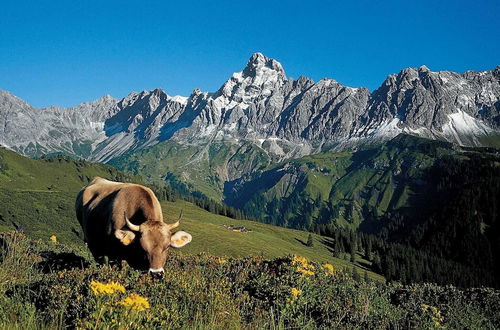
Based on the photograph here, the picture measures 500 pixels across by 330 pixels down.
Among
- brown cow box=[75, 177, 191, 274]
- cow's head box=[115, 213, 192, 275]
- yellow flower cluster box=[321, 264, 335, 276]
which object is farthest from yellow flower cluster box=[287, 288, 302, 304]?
yellow flower cluster box=[321, 264, 335, 276]

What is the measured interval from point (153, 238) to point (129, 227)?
99 cm

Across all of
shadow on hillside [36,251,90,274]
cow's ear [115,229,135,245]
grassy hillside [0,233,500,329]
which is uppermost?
cow's ear [115,229,135,245]

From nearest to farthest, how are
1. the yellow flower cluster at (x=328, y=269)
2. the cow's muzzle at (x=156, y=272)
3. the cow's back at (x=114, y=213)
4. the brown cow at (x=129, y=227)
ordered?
the cow's muzzle at (x=156, y=272)
the brown cow at (x=129, y=227)
the cow's back at (x=114, y=213)
the yellow flower cluster at (x=328, y=269)

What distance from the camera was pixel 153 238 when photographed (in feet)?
38.8

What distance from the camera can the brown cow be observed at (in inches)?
464

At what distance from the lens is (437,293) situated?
776 inches

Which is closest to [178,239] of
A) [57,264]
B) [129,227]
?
[129,227]

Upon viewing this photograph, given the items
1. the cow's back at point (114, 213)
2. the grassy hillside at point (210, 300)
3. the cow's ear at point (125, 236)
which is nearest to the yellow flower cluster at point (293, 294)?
the grassy hillside at point (210, 300)

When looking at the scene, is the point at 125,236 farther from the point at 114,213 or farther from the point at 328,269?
the point at 328,269

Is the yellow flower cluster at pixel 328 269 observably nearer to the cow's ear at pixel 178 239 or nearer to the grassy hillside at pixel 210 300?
the grassy hillside at pixel 210 300

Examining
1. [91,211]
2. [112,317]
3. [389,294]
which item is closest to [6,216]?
[91,211]

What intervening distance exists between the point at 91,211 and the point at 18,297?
1037cm

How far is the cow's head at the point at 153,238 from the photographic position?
1148 cm

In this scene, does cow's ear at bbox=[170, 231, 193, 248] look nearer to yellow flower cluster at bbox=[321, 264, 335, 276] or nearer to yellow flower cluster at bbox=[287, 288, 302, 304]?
yellow flower cluster at bbox=[287, 288, 302, 304]
